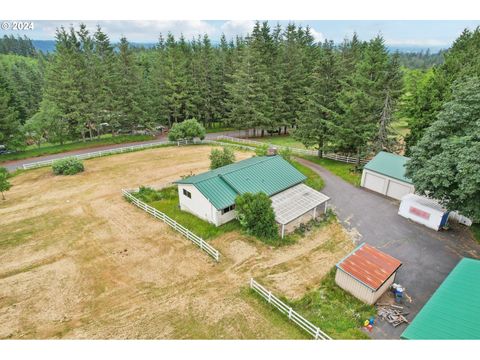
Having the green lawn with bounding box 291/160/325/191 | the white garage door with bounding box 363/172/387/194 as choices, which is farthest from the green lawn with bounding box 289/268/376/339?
the white garage door with bounding box 363/172/387/194

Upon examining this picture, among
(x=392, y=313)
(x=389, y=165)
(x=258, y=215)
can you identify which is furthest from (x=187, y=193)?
(x=389, y=165)

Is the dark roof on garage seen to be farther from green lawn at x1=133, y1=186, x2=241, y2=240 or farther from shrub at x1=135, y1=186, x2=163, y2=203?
shrub at x1=135, y1=186, x2=163, y2=203

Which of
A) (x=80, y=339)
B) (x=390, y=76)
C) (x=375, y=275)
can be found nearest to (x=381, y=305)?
(x=375, y=275)

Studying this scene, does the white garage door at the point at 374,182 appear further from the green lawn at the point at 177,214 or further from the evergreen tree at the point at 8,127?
the evergreen tree at the point at 8,127

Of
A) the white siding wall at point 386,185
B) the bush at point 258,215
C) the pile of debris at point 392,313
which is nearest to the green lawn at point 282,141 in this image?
the white siding wall at point 386,185

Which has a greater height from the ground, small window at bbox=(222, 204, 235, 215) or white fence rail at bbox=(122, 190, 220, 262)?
small window at bbox=(222, 204, 235, 215)

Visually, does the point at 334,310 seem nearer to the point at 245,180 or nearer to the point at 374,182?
the point at 245,180

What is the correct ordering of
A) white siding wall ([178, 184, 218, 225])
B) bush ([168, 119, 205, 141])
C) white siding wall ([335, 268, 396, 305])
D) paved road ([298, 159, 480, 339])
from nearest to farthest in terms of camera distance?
1. white siding wall ([335, 268, 396, 305])
2. paved road ([298, 159, 480, 339])
3. white siding wall ([178, 184, 218, 225])
4. bush ([168, 119, 205, 141])
